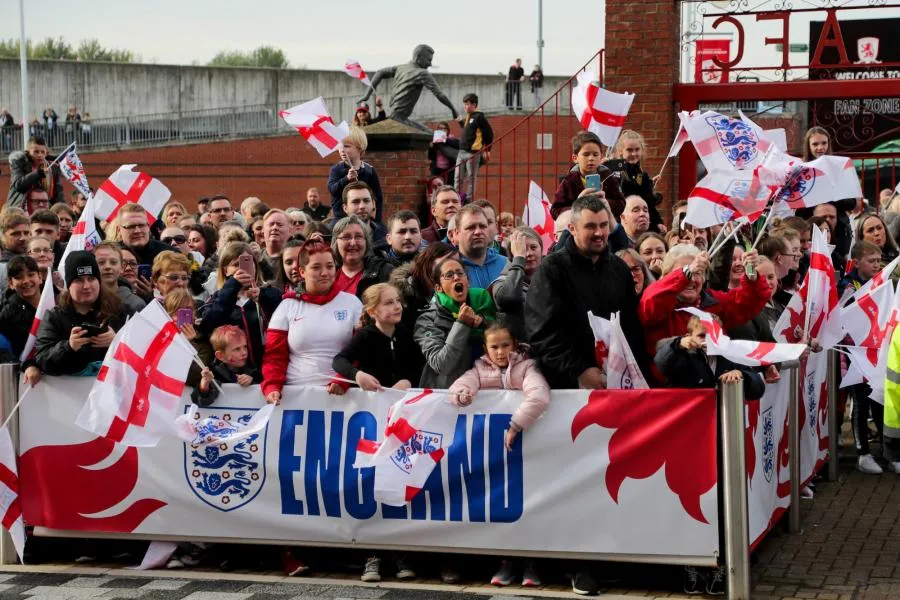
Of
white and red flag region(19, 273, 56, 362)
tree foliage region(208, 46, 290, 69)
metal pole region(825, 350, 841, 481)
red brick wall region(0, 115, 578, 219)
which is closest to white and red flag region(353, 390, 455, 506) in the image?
white and red flag region(19, 273, 56, 362)

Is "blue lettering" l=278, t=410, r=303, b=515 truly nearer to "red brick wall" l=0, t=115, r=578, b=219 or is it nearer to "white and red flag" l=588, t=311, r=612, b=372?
"white and red flag" l=588, t=311, r=612, b=372

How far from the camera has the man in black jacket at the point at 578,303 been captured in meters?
7.63

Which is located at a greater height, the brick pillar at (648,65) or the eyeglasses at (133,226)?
the brick pillar at (648,65)

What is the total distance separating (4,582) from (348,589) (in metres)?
2.03

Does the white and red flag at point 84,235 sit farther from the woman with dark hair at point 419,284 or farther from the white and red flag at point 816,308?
the white and red flag at point 816,308

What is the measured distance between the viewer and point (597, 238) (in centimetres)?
766

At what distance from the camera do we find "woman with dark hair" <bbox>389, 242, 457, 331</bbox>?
830 cm

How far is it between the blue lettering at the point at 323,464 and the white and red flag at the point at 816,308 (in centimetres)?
308

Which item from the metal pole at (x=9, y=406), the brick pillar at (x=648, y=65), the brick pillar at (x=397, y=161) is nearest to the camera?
the metal pole at (x=9, y=406)

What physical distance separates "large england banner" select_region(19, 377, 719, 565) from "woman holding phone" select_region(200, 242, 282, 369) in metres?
0.60

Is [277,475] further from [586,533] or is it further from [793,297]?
[793,297]

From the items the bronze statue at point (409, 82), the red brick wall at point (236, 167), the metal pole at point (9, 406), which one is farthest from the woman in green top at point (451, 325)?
the red brick wall at point (236, 167)

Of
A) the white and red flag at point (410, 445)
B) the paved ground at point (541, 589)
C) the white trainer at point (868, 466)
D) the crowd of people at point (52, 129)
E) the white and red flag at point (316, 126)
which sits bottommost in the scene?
the paved ground at point (541, 589)

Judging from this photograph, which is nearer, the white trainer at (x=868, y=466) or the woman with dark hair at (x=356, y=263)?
the woman with dark hair at (x=356, y=263)
